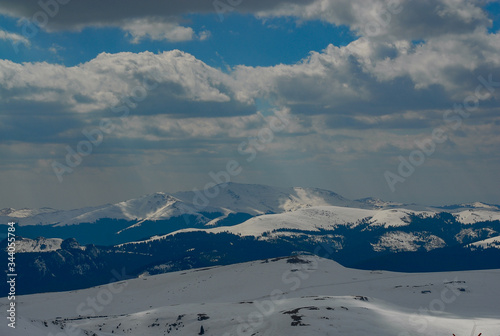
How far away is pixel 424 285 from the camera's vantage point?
134 metres

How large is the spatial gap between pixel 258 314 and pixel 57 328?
111 ft

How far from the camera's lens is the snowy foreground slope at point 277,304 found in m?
77.1

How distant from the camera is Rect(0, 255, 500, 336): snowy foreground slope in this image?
77.1 meters

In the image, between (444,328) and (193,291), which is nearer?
(444,328)

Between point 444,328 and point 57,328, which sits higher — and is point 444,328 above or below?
below

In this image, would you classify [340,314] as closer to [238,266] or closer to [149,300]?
[149,300]

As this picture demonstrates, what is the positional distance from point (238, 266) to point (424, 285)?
7434cm

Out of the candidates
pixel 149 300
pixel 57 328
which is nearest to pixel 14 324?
pixel 57 328

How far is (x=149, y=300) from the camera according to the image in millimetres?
150750

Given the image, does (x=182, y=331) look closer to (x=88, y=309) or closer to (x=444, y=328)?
(x=444, y=328)

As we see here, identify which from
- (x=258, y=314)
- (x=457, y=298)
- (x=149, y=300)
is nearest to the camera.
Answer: (x=258, y=314)

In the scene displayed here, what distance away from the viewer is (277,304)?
102 m

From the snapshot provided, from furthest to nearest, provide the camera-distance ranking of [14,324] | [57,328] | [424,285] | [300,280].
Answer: [300,280], [424,285], [57,328], [14,324]

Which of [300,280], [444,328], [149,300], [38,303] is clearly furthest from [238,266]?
[444,328]
